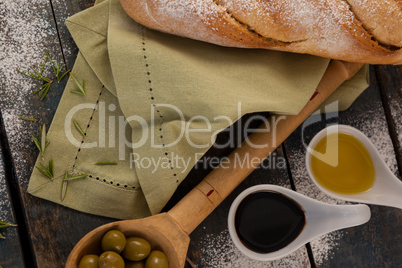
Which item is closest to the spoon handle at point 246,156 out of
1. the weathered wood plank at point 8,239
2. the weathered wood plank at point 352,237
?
the weathered wood plank at point 352,237

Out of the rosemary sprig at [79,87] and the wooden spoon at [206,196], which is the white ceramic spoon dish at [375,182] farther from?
the rosemary sprig at [79,87]

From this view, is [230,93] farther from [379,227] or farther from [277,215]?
[379,227]

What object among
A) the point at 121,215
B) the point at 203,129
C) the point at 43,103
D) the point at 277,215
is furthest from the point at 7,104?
the point at 277,215

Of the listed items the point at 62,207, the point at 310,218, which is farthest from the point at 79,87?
the point at 310,218

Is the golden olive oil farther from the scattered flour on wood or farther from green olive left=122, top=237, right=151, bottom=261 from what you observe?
the scattered flour on wood

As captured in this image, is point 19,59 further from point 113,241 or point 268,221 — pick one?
point 268,221
